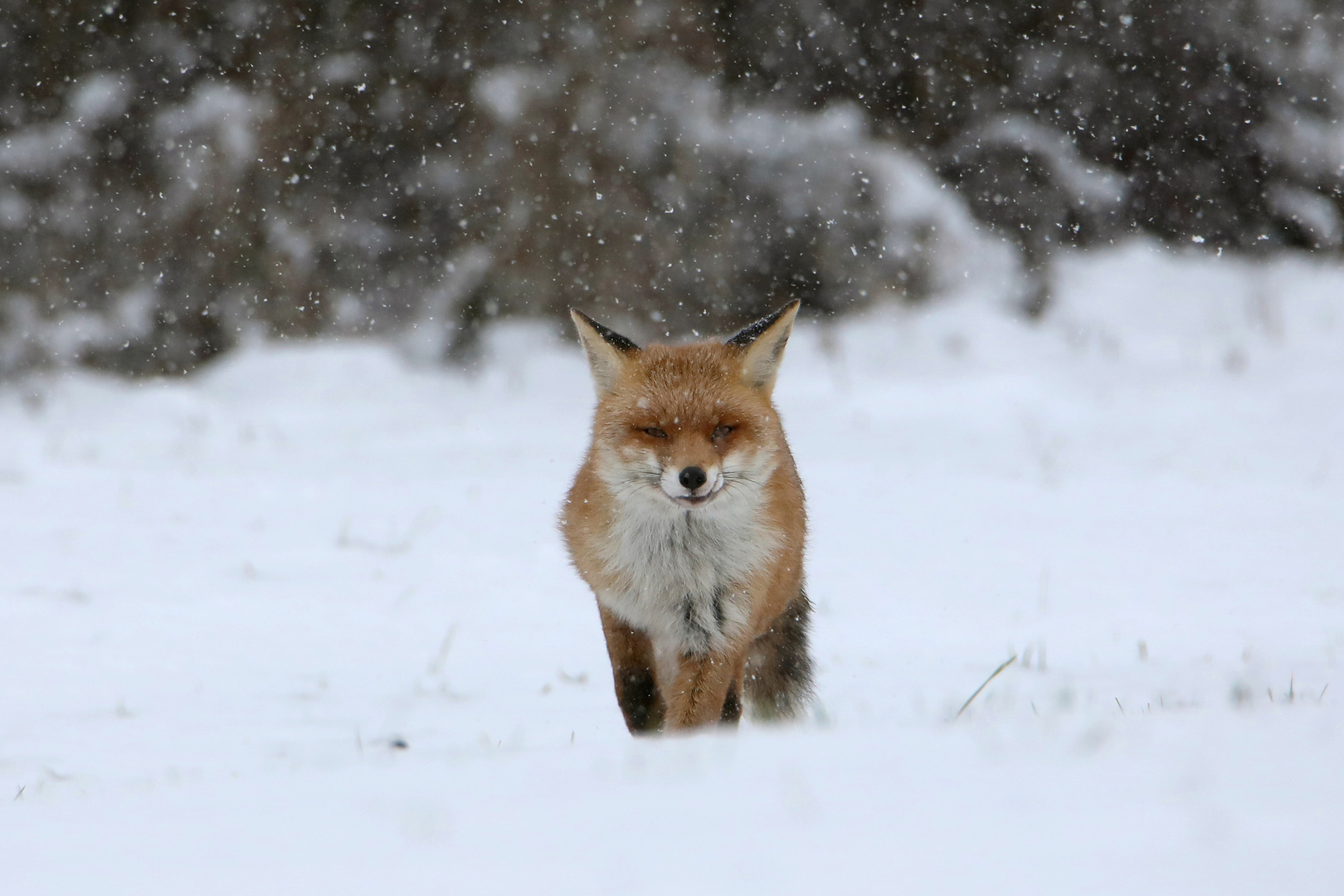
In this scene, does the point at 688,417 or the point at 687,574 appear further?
the point at 687,574

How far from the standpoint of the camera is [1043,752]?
2.51 metres

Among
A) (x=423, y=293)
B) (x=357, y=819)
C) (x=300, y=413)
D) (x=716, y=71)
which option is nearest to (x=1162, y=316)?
(x=716, y=71)

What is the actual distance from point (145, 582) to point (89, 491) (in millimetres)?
2343

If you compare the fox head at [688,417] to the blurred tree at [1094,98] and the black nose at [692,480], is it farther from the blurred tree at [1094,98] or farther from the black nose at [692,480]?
the blurred tree at [1094,98]

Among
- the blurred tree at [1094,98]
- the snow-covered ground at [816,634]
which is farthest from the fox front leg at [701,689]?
the blurred tree at [1094,98]

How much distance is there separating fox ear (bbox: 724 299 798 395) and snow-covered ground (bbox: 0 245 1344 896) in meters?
1.27

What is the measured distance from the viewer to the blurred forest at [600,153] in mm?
13766

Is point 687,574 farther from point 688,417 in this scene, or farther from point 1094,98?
point 1094,98

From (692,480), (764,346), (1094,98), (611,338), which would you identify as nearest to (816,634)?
(764,346)

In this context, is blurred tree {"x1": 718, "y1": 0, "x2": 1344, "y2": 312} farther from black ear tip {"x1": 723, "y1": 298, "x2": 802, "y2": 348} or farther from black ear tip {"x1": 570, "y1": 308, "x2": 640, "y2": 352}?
black ear tip {"x1": 570, "y1": 308, "x2": 640, "y2": 352}

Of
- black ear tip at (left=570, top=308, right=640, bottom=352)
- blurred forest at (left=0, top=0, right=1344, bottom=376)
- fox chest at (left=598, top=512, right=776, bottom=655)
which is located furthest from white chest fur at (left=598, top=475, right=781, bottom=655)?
blurred forest at (left=0, top=0, right=1344, bottom=376)

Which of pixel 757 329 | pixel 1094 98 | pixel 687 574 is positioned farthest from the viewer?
pixel 1094 98

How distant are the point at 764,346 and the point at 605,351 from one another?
22.8 inches

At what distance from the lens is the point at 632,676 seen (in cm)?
426
